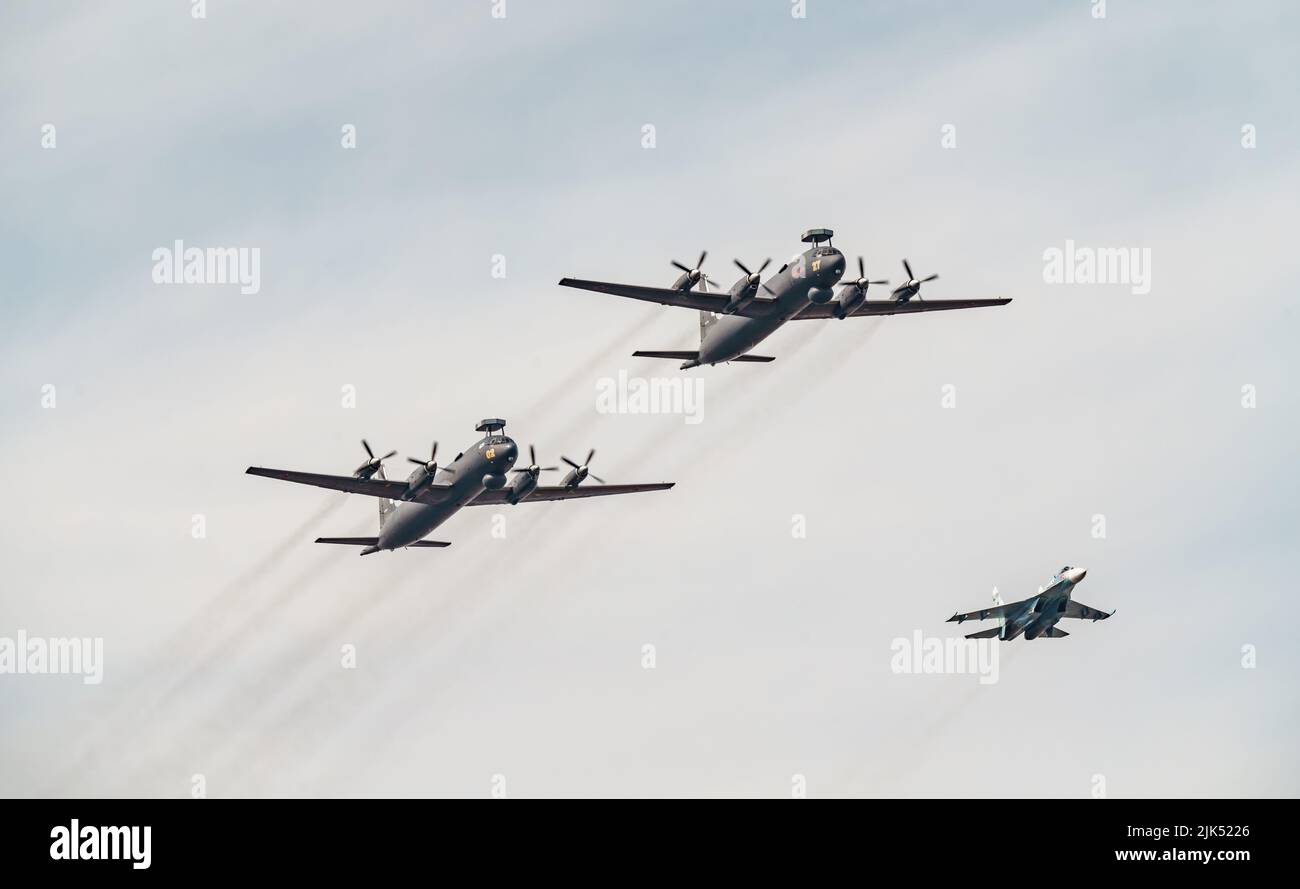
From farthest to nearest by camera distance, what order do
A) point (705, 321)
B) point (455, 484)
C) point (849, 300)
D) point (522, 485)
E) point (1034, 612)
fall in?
point (1034, 612) → point (705, 321) → point (849, 300) → point (522, 485) → point (455, 484)

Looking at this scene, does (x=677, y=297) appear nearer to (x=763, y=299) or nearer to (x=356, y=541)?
(x=763, y=299)

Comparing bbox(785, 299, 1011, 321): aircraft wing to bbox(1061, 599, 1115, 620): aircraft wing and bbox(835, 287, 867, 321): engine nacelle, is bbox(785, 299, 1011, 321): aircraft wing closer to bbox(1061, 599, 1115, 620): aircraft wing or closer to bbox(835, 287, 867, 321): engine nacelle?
bbox(835, 287, 867, 321): engine nacelle

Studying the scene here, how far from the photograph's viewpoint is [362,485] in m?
132

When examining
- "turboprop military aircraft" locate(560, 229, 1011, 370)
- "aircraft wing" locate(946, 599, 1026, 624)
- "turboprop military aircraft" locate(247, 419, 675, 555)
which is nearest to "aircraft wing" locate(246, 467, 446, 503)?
"turboprop military aircraft" locate(247, 419, 675, 555)

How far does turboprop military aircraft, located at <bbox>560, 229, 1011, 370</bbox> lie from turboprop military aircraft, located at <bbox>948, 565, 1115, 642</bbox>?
22.4 metres

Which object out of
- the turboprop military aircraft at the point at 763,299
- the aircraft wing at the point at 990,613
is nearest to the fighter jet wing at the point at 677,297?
the turboprop military aircraft at the point at 763,299

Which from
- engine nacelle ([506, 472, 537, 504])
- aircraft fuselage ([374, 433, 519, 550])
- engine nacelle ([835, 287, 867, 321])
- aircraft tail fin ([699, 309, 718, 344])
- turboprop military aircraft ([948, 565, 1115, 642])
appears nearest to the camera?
aircraft fuselage ([374, 433, 519, 550])

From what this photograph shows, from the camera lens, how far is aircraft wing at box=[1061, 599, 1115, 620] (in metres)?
151

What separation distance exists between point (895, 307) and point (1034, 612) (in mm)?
24599

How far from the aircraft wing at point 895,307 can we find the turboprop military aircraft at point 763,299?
0.06 metres

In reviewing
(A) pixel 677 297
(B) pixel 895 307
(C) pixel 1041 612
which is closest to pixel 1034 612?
(C) pixel 1041 612

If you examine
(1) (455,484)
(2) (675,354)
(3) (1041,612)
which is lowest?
(3) (1041,612)
